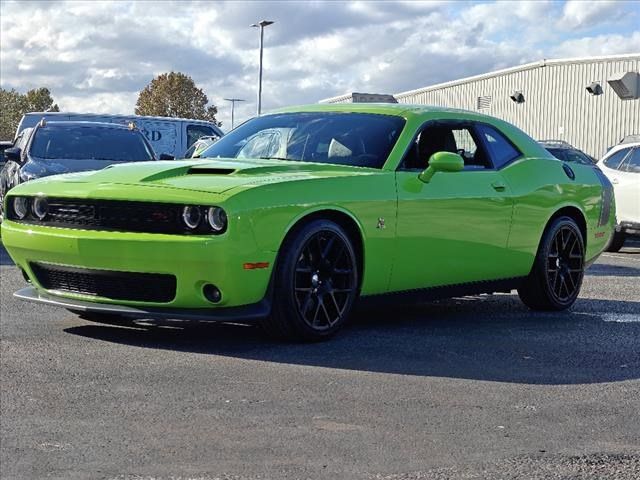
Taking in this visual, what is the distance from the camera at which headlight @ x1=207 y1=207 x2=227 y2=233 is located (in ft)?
20.8

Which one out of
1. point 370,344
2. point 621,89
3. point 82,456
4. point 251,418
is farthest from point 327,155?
point 621,89

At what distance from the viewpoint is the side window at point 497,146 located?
8.38 meters

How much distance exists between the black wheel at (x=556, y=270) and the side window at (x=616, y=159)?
757cm

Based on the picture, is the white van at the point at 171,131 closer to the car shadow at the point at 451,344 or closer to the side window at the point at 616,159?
the side window at the point at 616,159

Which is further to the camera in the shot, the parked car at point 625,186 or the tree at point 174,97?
the tree at point 174,97

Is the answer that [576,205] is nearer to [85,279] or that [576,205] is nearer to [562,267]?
[562,267]

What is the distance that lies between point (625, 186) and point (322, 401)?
37.0 feet

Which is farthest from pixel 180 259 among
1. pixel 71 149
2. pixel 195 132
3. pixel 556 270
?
pixel 195 132

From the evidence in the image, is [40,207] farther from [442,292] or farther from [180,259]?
[442,292]

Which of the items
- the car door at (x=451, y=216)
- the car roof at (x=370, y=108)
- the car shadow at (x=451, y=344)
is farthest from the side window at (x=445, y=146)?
the car shadow at (x=451, y=344)

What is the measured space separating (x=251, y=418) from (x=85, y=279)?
218 cm

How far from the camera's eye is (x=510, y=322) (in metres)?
8.22

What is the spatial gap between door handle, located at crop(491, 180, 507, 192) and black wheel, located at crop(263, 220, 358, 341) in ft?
5.00

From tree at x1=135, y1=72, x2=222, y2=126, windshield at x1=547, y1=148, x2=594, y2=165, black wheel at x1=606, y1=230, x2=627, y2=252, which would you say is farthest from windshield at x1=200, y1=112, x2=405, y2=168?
tree at x1=135, y1=72, x2=222, y2=126
